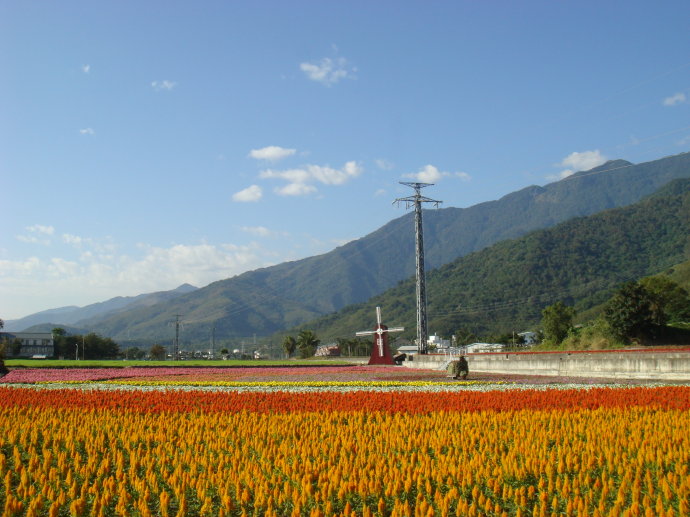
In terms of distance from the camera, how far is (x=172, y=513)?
21.6 ft

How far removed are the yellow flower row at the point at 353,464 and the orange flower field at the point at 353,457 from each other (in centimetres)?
3

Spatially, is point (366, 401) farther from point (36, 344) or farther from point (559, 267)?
point (559, 267)

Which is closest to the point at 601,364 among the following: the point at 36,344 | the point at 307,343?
the point at 307,343

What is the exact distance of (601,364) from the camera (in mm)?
24578

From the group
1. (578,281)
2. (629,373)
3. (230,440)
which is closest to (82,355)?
(629,373)

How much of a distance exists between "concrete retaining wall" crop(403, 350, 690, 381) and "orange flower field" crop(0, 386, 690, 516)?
806cm

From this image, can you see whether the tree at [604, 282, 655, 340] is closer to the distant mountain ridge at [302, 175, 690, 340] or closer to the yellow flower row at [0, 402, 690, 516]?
the yellow flower row at [0, 402, 690, 516]

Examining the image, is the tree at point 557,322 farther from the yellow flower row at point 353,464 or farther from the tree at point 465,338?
the yellow flower row at point 353,464

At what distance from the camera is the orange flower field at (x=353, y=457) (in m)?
6.45

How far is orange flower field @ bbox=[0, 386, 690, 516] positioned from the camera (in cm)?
645

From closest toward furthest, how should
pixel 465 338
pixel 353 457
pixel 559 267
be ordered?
pixel 353 457 < pixel 465 338 < pixel 559 267

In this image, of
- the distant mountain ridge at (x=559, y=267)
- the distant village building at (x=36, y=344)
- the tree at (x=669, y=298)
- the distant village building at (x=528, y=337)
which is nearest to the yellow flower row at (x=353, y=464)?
the tree at (x=669, y=298)

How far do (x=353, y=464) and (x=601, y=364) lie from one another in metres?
19.5

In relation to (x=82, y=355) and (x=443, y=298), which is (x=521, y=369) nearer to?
(x=82, y=355)
